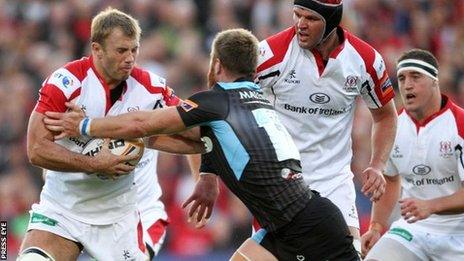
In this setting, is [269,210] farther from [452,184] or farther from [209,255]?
[209,255]

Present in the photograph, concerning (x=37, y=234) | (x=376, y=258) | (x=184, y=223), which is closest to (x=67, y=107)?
(x=37, y=234)

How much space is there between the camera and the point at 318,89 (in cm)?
967

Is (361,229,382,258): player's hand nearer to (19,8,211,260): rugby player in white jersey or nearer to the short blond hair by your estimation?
(19,8,211,260): rugby player in white jersey

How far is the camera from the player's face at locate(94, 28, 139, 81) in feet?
29.1

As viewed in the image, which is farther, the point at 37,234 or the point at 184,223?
the point at 184,223

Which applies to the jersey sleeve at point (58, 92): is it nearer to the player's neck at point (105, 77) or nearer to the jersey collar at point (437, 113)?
the player's neck at point (105, 77)

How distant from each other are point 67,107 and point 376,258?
Result: 298cm

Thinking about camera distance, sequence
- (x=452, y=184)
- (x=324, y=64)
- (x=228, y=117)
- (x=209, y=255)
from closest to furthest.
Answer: (x=228, y=117)
(x=324, y=64)
(x=452, y=184)
(x=209, y=255)

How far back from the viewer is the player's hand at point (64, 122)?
8.65m

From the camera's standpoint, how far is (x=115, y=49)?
8.88 meters

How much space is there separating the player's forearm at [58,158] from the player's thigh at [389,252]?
2746mm

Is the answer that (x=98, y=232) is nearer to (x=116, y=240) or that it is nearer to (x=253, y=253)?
(x=116, y=240)

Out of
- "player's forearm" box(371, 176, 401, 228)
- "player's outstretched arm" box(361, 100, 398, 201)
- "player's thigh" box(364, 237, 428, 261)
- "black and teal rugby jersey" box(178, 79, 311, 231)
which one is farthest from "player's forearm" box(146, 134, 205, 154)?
"player's forearm" box(371, 176, 401, 228)

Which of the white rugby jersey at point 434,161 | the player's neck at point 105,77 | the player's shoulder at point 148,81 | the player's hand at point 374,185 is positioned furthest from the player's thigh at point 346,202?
the player's neck at point 105,77
